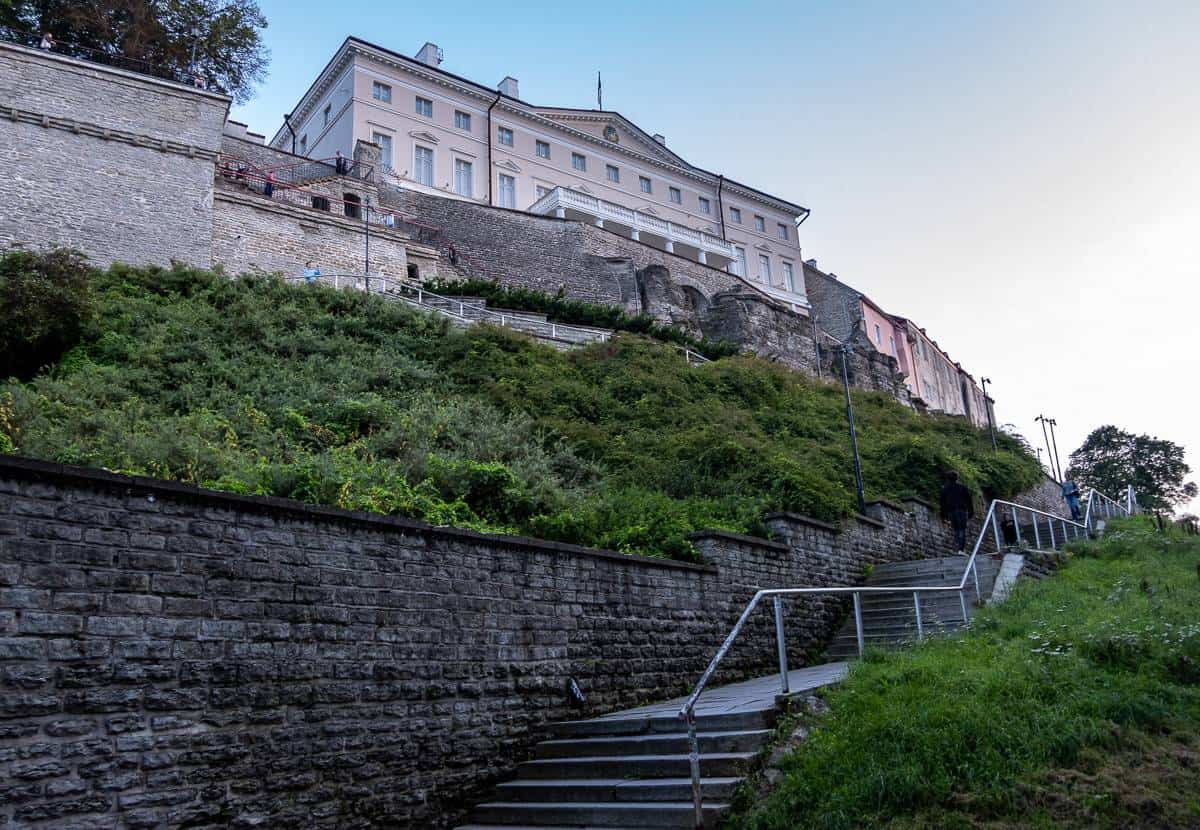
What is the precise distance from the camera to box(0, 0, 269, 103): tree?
28.2m

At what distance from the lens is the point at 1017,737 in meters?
6.86

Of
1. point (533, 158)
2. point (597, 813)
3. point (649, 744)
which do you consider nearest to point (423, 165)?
point (533, 158)

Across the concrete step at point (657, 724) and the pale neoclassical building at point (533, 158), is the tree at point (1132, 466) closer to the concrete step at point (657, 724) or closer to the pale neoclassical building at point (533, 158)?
the pale neoclassical building at point (533, 158)

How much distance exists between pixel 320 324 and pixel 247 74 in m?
17.2

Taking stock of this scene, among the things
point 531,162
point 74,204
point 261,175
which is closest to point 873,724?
point 74,204

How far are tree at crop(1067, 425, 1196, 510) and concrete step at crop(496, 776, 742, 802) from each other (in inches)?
1863

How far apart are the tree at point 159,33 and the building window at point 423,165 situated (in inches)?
290

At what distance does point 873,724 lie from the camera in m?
7.18

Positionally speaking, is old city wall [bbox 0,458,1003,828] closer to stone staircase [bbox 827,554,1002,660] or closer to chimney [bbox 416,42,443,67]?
stone staircase [bbox 827,554,1002,660]

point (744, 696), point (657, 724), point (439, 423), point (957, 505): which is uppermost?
point (439, 423)

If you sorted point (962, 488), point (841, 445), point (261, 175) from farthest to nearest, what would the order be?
point (261, 175), point (841, 445), point (962, 488)

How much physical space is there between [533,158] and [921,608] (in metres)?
34.7

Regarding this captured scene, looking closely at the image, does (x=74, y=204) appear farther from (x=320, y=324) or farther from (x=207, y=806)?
(x=207, y=806)

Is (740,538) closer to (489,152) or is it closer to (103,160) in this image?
(103,160)
